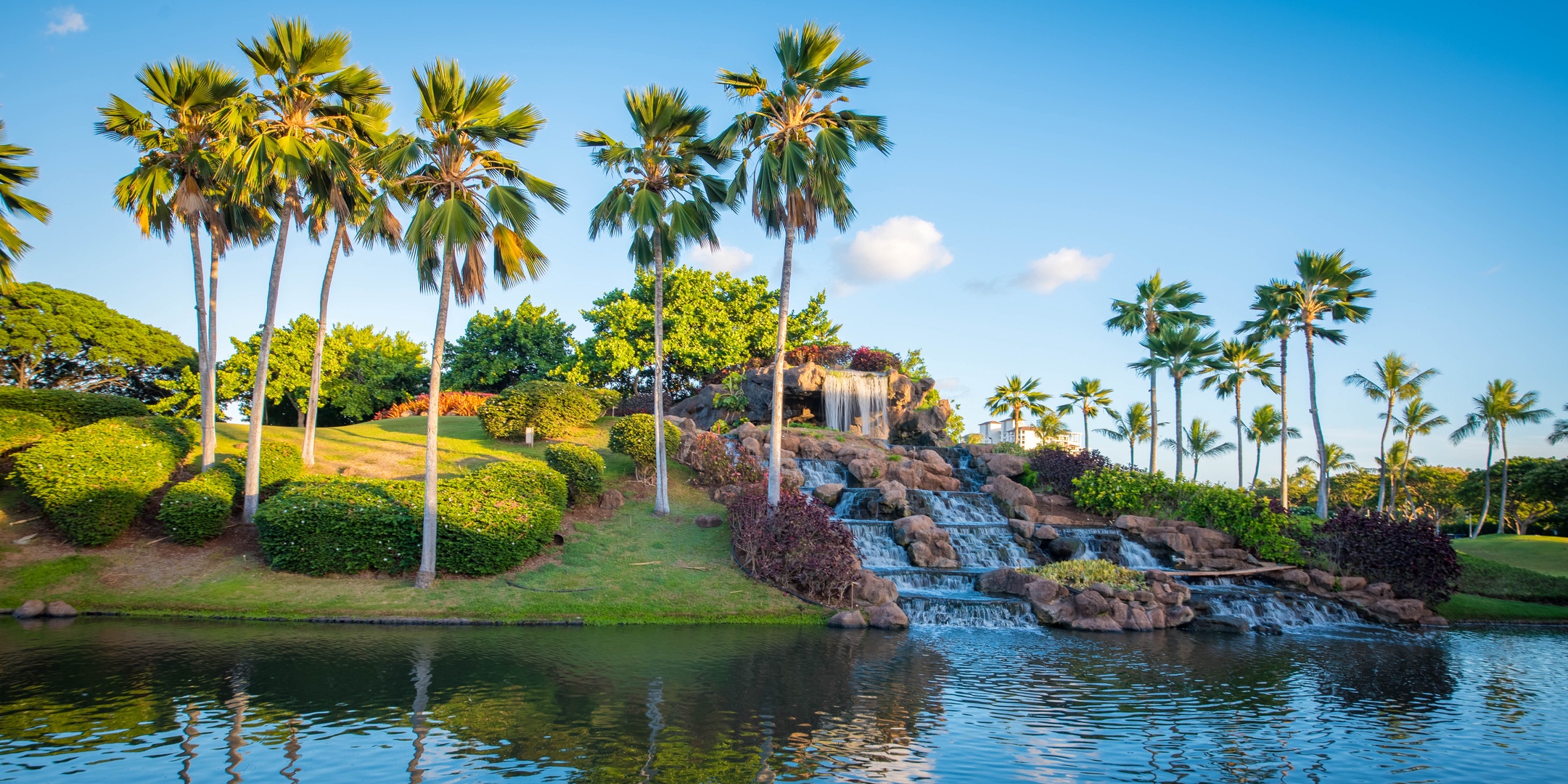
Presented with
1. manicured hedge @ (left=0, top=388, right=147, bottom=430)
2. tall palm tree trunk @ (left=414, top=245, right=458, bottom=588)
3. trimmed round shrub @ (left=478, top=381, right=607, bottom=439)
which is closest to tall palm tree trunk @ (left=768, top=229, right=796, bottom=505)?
tall palm tree trunk @ (left=414, top=245, right=458, bottom=588)

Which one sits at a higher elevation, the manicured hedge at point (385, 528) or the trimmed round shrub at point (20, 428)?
the trimmed round shrub at point (20, 428)

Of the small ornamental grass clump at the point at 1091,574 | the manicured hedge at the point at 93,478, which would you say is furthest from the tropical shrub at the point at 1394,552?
the manicured hedge at the point at 93,478

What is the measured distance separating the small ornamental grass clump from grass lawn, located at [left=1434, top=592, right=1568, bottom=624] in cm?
997

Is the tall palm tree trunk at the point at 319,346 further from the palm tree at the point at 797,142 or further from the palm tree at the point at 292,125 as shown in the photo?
the palm tree at the point at 797,142

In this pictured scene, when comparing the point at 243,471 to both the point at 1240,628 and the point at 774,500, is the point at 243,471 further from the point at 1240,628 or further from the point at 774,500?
the point at 1240,628

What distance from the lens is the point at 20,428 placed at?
23.7 metres

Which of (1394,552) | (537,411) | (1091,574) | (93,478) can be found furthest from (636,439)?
(1394,552)

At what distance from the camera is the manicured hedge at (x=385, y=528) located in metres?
19.7

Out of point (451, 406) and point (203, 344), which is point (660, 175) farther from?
point (451, 406)

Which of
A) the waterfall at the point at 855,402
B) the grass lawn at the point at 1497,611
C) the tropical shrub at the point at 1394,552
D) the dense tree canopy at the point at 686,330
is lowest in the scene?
the grass lawn at the point at 1497,611

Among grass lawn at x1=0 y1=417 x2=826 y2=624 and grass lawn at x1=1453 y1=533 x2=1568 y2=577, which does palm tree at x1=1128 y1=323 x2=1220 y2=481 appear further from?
grass lawn at x1=0 y1=417 x2=826 y2=624

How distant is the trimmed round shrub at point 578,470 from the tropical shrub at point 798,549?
18.5 feet

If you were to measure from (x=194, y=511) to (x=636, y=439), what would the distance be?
12995 millimetres

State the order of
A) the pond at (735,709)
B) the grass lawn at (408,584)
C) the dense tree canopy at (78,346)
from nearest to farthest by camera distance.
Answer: the pond at (735,709) → the grass lawn at (408,584) → the dense tree canopy at (78,346)
